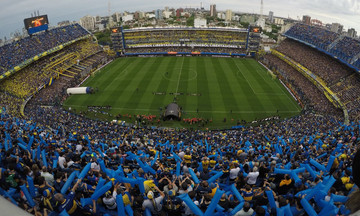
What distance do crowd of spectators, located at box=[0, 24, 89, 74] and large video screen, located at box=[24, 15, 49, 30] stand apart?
2474 mm

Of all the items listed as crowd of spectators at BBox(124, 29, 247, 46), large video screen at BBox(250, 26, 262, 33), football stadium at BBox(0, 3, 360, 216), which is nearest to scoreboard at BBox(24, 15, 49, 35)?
football stadium at BBox(0, 3, 360, 216)

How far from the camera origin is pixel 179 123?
32.5 metres

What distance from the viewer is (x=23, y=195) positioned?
5.96m

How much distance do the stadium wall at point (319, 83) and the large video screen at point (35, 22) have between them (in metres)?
61.6

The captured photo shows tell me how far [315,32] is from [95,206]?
6748 cm

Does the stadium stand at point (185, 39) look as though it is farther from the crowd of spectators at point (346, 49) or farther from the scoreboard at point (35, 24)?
the crowd of spectators at point (346, 49)

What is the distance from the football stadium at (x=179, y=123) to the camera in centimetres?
600

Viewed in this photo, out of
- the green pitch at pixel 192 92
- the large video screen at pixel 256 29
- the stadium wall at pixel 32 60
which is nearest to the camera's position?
the green pitch at pixel 192 92

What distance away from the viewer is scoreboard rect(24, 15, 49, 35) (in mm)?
51000

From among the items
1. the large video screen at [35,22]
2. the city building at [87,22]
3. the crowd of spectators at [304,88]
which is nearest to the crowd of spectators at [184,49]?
the crowd of spectators at [304,88]

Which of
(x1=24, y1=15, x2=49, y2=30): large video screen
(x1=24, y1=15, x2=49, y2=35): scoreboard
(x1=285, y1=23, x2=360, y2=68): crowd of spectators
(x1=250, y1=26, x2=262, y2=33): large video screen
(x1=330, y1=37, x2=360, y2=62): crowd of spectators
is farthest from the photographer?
(x1=250, y1=26, x2=262, y2=33): large video screen

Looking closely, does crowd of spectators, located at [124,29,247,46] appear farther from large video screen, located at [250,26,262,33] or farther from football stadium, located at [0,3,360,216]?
large video screen, located at [250,26,262,33]

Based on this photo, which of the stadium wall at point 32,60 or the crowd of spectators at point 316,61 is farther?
the crowd of spectators at point 316,61

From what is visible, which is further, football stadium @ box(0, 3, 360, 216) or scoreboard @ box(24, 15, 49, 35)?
scoreboard @ box(24, 15, 49, 35)
